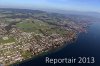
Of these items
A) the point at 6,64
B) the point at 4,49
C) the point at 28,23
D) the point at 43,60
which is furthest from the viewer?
the point at 28,23

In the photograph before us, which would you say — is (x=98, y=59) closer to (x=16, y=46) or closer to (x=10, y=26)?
(x=16, y=46)

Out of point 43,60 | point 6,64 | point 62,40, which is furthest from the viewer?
point 62,40

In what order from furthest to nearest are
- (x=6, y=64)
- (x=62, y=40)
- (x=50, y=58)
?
(x=62, y=40) < (x=50, y=58) < (x=6, y=64)

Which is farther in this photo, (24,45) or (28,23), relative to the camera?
(28,23)

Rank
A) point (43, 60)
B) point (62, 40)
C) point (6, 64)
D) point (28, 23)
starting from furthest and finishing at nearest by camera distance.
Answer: point (28, 23) < point (62, 40) < point (43, 60) < point (6, 64)

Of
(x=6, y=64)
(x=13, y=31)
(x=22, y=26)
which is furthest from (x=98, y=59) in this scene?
(x=22, y=26)

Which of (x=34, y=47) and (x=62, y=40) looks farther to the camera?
(x=62, y=40)

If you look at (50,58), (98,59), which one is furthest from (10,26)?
(98,59)

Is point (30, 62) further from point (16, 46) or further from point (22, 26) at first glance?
point (22, 26)
